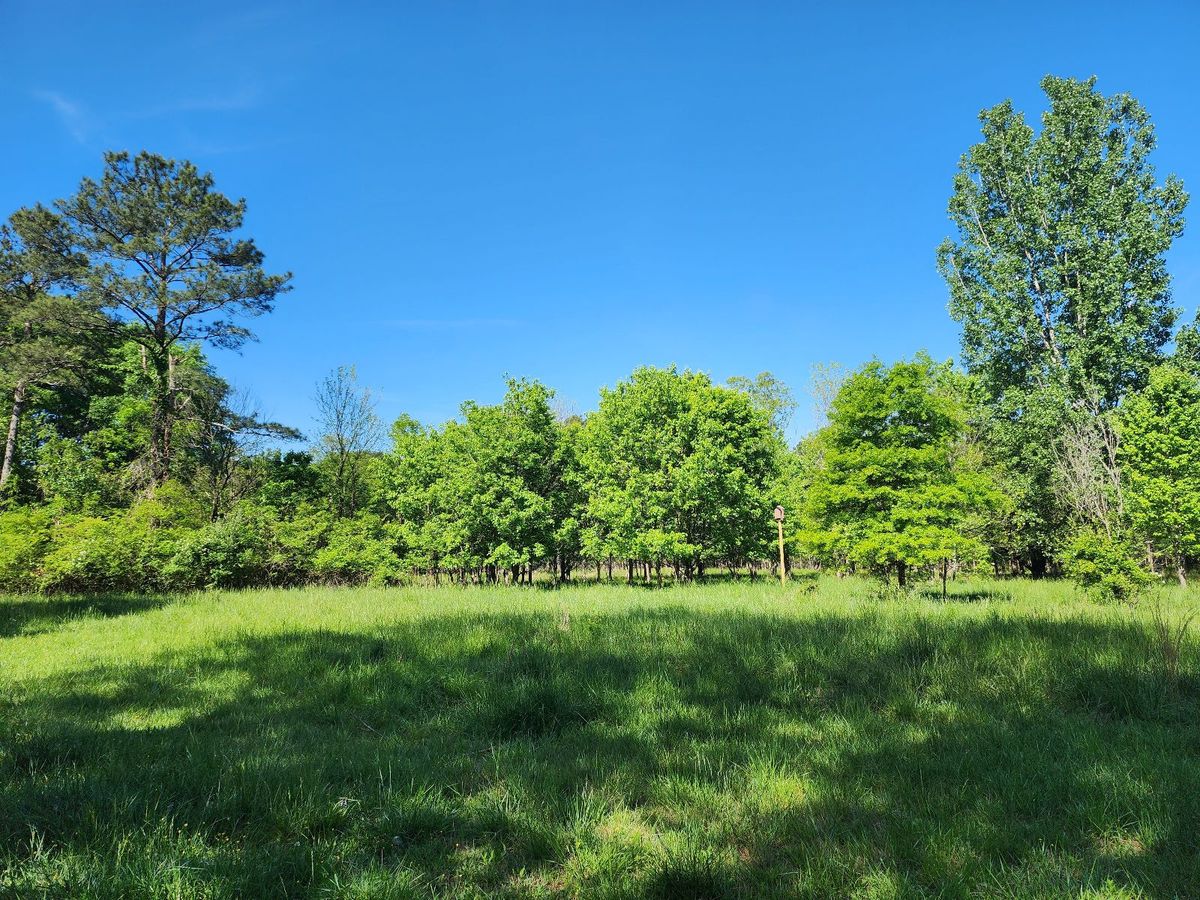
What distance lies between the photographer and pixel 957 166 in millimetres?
29234

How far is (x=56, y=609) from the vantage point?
43.1 ft

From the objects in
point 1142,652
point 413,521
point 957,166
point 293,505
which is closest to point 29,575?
point 293,505

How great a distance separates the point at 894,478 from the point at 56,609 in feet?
72.5

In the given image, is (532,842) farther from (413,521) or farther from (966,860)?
(413,521)

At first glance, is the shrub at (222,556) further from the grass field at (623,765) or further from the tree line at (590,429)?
the grass field at (623,765)

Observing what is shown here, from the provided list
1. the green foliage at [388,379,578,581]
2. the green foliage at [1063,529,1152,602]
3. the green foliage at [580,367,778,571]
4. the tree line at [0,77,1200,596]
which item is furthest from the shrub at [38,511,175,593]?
the green foliage at [1063,529,1152,602]

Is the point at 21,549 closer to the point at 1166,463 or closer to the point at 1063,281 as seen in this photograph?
the point at 1166,463

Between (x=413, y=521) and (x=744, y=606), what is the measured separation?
22415 mm

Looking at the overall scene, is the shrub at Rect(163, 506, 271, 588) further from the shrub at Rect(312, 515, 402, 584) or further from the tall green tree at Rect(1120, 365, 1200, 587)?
the tall green tree at Rect(1120, 365, 1200, 587)

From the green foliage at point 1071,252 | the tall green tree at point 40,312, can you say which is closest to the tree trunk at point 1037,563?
the green foliage at point 1071,252

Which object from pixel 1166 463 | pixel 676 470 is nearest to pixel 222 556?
pixel 676 470

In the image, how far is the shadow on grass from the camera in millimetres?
11023

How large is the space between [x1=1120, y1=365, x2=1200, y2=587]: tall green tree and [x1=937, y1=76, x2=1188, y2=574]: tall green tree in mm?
2421

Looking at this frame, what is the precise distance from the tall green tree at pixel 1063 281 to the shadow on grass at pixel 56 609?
33.0 m
